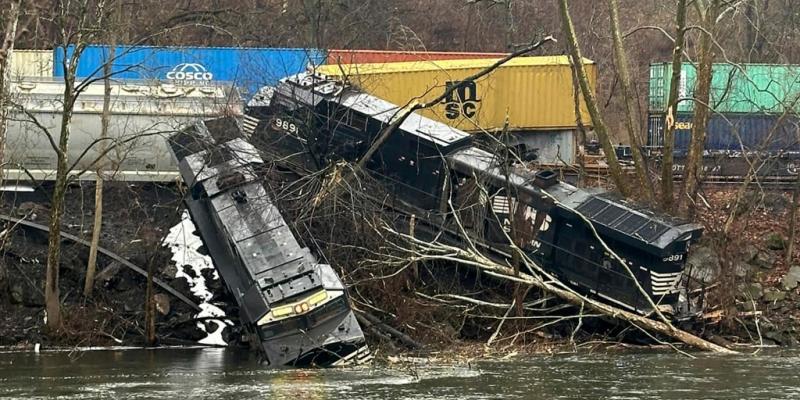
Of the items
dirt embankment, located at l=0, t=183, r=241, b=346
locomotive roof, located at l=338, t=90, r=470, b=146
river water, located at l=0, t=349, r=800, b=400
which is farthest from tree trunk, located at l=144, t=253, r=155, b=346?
locomotive roof, located at l=338, t=90, r=470, b=146

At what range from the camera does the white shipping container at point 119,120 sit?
23.4m

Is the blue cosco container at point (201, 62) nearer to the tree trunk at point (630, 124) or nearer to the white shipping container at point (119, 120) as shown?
the white shipping container at point (119, 120)

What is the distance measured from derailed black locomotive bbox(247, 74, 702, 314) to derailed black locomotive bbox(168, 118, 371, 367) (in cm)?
119

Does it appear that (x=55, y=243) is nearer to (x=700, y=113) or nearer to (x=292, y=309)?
(x=292, y=309)

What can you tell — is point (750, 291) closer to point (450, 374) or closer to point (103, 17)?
point (450, 374)

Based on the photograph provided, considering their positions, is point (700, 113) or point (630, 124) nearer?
point (630, 124)

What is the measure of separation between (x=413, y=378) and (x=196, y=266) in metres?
7.72

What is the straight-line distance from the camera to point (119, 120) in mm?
24172

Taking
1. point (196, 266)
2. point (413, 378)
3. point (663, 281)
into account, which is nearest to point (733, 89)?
point (663, 281)

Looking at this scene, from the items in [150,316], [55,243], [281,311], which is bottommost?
[150,316]

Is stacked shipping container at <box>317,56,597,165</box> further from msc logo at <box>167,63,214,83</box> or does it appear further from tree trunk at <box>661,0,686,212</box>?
tree trunk at <box>661,0,686,212</box>

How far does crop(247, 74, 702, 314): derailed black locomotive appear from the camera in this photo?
19.0m

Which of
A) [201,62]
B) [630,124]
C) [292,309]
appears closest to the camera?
[292,309]

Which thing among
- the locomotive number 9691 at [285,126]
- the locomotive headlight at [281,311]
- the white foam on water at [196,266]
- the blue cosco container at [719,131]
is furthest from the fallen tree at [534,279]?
the blue cosco container at [719,131]
